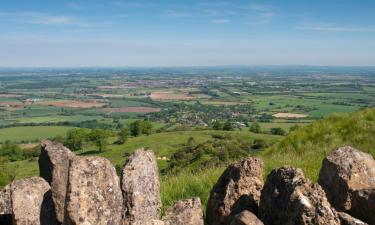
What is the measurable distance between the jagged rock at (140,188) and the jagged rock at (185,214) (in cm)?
33

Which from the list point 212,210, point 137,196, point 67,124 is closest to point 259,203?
point 212,210

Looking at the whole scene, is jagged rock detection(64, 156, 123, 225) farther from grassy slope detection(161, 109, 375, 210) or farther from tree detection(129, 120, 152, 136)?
tree detection(129, 120, 152, 136)

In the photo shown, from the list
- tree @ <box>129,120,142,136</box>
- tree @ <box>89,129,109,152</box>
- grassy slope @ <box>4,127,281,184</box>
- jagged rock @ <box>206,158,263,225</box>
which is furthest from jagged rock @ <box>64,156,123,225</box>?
tree @ <box>129,120,142,136</box>

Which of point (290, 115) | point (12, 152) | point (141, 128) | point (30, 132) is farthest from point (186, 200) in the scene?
point (30, 132)

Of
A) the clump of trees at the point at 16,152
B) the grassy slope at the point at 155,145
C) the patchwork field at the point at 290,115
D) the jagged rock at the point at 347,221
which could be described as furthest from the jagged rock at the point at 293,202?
the patchwork field at the point at 290,115

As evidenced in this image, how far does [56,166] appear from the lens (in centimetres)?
717

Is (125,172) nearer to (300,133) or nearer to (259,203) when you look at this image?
(259,203)

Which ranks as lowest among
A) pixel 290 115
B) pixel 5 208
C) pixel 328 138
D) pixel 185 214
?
pixel 290 115

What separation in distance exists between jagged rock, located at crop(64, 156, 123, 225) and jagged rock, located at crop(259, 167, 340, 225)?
196 centimetres

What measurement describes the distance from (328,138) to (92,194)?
1247 centimetres

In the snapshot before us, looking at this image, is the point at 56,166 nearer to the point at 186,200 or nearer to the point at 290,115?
the point at 186,200

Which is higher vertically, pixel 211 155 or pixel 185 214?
pixel 185 214

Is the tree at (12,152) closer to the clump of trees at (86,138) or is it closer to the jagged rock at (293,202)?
the clump of trees at (86,138)

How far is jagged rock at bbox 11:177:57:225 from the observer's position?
6355mm
